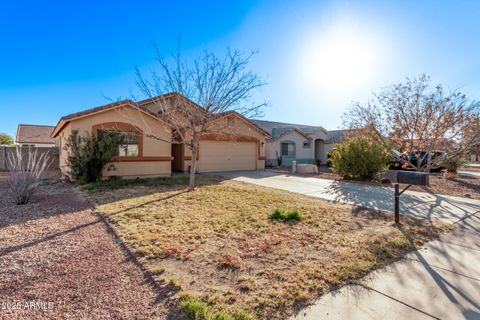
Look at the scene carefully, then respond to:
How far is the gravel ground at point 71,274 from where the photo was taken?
261 cm

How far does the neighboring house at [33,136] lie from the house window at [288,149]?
3264 centimetres

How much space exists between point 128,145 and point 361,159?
12.2 meters

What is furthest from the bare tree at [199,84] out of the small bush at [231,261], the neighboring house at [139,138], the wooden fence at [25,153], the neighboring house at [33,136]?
the neighboring house at [33,136]

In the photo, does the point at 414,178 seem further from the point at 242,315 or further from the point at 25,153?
the point at 25,153

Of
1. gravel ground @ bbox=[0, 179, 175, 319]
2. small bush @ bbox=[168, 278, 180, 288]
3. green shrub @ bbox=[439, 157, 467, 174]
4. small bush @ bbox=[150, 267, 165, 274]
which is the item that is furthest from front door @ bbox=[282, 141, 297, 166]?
small bush @ bbox=[168, 278, 180, 288]

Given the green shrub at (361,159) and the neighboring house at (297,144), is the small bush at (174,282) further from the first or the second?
the neighboring house at (297,144)

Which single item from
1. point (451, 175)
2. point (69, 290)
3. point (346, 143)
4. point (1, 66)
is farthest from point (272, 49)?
point (1, 66)

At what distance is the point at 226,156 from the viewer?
17.7 meters

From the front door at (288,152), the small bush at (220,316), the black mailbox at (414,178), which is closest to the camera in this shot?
the small bush at (220,316)

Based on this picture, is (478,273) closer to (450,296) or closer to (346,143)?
(450,296)

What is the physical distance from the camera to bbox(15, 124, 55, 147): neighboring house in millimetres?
34412

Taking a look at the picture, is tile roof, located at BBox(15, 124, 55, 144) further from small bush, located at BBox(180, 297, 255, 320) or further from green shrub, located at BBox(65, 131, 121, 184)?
small bush, located at BBox(180, 297, 255, 320)

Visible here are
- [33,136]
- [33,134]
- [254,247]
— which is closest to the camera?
[254,247]

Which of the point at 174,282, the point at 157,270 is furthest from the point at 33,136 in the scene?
the point at 174,282
